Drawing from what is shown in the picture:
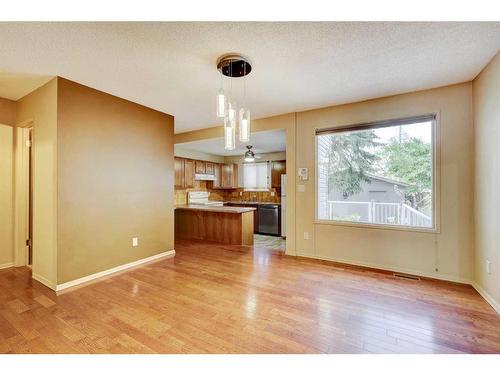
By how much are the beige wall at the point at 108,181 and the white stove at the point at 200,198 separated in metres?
2.65

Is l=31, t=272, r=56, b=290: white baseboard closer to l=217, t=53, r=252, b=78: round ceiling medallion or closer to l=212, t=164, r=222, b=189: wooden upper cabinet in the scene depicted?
l=217, t=53, r=252, b=78: round ceiling medallion

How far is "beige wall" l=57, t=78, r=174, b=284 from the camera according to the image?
2.72m

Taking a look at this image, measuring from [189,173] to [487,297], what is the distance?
5.93 m

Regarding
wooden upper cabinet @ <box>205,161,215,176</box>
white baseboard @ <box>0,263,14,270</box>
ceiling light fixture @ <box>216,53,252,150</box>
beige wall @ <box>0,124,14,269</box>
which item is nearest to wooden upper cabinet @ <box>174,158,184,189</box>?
wooden upper cabinet @ <box>205,161,215,176</box>

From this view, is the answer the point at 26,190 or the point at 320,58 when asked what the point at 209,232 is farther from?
the point at 320,58

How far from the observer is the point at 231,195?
25.9 ft

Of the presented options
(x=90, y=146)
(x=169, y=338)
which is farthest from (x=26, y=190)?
(x=169, y=338)

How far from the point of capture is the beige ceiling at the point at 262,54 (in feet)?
5.98

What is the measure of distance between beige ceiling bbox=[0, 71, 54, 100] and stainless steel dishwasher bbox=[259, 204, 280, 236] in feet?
16.5

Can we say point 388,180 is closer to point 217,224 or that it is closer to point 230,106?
point 230,106

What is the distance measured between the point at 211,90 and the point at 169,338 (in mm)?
2696

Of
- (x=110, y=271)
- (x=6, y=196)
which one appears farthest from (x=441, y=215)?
(x=6, y=196)

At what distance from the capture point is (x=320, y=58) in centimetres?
224
